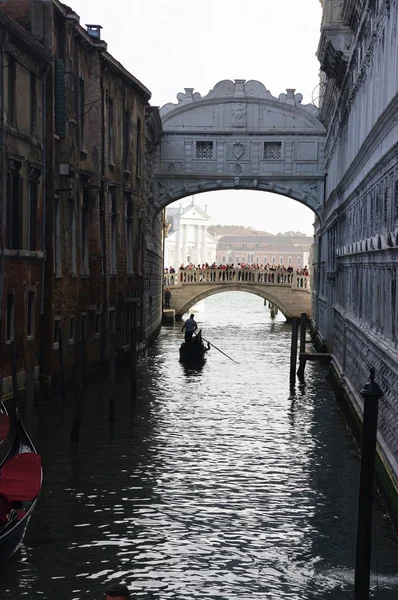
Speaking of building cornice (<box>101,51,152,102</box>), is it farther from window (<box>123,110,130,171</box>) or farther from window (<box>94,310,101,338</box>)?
window (<box>94,310,101,338</box>)

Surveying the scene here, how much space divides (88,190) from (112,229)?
119 inches

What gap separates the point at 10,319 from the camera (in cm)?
1781

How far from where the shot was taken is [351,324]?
20.2 meters

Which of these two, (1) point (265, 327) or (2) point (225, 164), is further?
(1) point (265, 327)

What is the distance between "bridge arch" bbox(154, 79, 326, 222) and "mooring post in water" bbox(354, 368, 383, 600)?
26.1 meters

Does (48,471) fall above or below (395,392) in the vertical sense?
below

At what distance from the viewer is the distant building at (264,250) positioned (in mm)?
141375

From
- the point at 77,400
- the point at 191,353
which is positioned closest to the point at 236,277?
the point at 191,353

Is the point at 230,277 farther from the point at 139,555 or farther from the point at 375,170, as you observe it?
the point at 139,555

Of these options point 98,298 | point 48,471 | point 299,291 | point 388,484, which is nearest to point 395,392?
point 388,484

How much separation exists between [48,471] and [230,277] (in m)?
35.2

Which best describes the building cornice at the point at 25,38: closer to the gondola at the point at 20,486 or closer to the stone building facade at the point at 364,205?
the stone building facade at the point at 364,205

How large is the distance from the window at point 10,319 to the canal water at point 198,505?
4.93 ft

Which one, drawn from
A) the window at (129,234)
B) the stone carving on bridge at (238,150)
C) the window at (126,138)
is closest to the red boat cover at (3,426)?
the window at (126,138)
